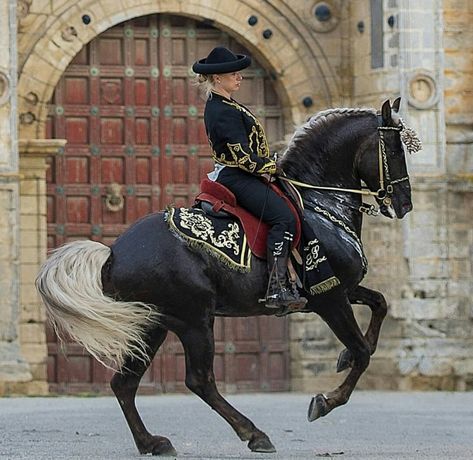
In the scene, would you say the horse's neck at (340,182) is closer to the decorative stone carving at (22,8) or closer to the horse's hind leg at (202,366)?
the horse's hind leg at (202,366)

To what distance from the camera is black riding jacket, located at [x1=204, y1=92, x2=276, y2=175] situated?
36.6ft

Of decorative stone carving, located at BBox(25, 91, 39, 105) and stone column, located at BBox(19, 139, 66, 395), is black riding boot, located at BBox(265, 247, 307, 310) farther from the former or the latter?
decorative stone carving, located at BBox(25, 91, 39, 105)

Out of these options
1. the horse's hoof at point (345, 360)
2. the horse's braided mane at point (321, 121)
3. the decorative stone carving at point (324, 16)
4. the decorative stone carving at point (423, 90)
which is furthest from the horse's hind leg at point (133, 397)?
the decorative stone carving at point (324, 16)

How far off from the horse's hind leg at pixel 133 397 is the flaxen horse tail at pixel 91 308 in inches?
5.6

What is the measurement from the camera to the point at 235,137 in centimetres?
1119

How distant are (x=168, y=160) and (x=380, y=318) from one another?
7899 millimetres

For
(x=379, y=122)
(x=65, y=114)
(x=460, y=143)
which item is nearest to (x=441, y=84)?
(x=460, y=143)

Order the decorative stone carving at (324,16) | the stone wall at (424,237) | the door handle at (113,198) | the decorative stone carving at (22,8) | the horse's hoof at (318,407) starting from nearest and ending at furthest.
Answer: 1. the horse's hoof at (318,407)
2. the decorative stone carving at (22,8)
3. the stone wall at (424,237)
4. the door handle at (113,198)
5. the decorative stone carving at (324,16)

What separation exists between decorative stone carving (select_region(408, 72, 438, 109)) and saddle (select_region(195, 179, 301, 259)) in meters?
7.68

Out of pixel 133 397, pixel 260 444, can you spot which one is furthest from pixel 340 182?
pixel 133 397

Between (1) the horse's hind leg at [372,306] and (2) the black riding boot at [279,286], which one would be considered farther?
(1) the horse's hind leg at [372,306]

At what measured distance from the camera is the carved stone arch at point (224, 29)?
1823 cm

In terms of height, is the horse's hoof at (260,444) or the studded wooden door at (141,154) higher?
the studded wooden door at (141,154)

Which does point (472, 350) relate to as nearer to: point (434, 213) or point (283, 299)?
point (434, 213)
